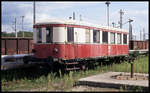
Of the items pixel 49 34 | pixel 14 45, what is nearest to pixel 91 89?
pixel 49 34

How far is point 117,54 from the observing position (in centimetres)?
1784

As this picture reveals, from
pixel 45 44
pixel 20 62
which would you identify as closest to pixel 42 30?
pixel 45 44

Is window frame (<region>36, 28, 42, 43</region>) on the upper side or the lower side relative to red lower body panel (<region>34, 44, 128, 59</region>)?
upper

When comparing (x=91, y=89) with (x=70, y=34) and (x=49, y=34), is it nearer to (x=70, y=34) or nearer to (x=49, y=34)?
(x=70, y=34)

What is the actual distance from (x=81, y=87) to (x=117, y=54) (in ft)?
31.1

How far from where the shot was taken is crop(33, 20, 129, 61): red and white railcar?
39.9 ft

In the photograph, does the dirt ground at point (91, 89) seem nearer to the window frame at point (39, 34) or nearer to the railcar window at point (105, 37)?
the window frame at point (39, 34)

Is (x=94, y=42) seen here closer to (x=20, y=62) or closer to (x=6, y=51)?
(x=20, y=62)

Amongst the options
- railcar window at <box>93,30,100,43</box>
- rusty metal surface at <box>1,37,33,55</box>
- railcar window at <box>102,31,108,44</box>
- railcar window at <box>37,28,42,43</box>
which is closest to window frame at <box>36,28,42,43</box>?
railcar window at <box>37,28,42,43</box>

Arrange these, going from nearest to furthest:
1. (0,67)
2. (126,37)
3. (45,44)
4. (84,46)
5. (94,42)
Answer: (0,67)
(45,44)
(84,46)
(94,42)
(126,37)

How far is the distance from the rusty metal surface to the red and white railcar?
4.34m

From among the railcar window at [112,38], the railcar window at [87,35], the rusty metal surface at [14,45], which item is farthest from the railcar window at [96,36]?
the rusty metal surface at [14,45]

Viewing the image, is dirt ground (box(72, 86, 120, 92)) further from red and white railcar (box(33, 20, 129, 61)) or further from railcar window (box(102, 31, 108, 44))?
railcar window (box(102, 31, 108, 44))

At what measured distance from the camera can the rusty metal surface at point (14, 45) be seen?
16500 mm
